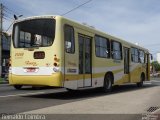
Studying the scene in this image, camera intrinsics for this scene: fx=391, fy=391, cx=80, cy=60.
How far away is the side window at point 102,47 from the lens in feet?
60.6

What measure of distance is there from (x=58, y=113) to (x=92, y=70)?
22.9 feet

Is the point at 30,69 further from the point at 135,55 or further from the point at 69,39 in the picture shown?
the point at 135,55

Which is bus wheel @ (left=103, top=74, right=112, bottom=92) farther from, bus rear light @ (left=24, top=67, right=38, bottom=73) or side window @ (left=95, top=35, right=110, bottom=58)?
bus rear light @ (left=24, top=67, right=38, bottom=73)

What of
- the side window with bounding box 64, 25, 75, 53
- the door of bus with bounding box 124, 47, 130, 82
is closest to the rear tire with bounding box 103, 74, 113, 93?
the door of bus with bounding box 124, 47, 130, 82


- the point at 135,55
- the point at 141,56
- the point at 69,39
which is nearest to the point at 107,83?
the point at 69,39

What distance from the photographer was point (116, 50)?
2147 cm

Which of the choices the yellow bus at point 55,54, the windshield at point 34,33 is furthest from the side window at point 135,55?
the windshield at point 34,33

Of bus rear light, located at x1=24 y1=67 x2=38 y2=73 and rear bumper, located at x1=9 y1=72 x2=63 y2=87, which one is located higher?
bus rear light, located at x1=24 y1=67 x2=38 y2=73

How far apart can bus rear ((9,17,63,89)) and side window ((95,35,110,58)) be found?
3.71m

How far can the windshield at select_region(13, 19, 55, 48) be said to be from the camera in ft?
50.0

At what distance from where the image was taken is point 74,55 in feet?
52.1

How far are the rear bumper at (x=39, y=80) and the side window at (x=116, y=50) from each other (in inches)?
265

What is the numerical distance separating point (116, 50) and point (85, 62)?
4.76 m

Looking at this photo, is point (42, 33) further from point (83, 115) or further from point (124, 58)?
point (124, 58)
